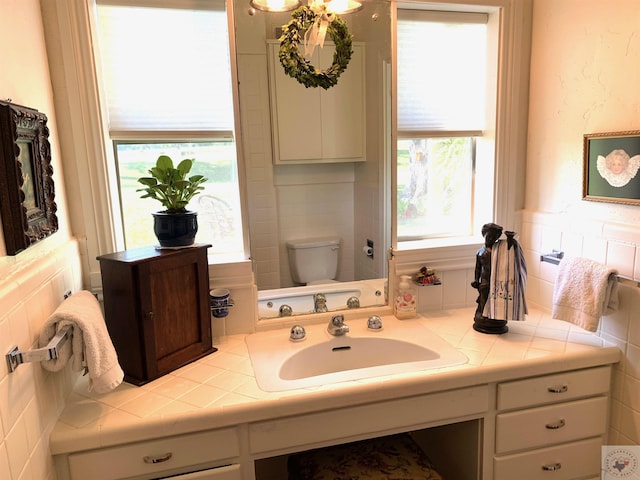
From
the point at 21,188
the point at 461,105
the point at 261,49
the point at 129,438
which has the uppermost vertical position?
the point at 261,49

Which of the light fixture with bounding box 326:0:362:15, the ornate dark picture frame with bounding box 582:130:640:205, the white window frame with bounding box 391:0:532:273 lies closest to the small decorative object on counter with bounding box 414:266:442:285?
the white window frame with bounding box 391:0:532:273

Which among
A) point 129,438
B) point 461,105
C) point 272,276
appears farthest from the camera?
point 461,105

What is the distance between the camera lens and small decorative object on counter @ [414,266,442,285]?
6.03 feet

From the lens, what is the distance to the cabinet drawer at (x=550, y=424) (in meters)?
1.49

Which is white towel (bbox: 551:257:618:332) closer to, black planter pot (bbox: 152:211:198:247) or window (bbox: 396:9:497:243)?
window (bbox: 396:9:497:243)

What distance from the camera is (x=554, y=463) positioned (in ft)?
5.05

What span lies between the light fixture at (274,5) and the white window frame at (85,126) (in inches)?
3.6

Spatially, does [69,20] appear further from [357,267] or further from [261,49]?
[357,267]

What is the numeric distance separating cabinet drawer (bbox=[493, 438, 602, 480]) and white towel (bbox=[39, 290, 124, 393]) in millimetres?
1230

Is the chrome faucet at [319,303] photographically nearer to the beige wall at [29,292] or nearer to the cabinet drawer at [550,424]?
the cabinet drawer at [550,424]

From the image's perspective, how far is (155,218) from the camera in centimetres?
146

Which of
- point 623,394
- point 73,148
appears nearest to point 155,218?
point 73,148

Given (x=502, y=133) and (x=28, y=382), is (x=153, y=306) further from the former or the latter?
(x=502, y=133)

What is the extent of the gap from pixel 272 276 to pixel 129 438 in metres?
0.76
